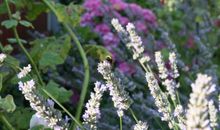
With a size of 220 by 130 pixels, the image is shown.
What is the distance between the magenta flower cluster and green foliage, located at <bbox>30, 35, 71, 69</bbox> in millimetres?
950

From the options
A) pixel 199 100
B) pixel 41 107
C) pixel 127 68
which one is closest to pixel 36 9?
pixel 127 68

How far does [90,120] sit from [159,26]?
106 inches

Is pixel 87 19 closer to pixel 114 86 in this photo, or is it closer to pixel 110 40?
pixel 110 40

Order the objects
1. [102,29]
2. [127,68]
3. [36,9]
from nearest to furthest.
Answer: [36,9] → [127,68] → [102,29]

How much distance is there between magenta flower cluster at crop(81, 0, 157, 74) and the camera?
3568 millimetres

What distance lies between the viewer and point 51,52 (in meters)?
2.26

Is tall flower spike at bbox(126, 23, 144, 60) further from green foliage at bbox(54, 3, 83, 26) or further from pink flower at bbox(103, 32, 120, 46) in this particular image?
pink flower at bbox(103, 32, 120, 46)

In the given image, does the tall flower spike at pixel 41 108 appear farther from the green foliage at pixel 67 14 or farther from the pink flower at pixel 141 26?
the pink flower at pixel 141 26

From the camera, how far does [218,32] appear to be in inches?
174

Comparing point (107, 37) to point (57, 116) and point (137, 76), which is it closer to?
point (137, 76)

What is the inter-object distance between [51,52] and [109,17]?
149 cm

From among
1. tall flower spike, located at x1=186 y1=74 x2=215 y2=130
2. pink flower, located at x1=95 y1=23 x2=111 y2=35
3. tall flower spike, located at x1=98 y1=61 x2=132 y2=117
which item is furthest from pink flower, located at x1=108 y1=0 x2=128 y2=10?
tall flower spike, located at x1=186 y1=74 x2=215 y2=130

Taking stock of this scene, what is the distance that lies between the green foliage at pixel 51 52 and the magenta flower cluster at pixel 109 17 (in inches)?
37.4

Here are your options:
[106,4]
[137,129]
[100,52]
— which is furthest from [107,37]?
[137,129]
